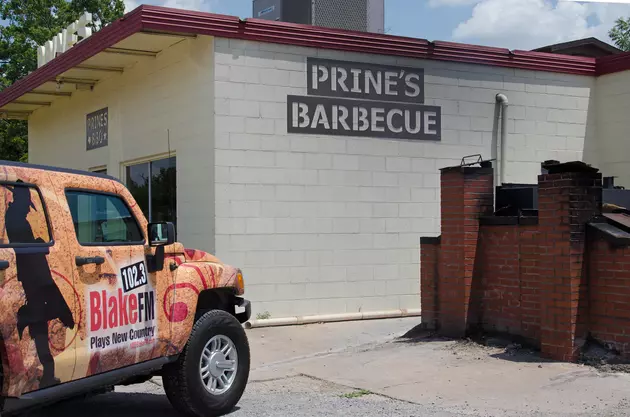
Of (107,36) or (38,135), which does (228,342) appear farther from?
(38,135)

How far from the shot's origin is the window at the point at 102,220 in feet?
18.7

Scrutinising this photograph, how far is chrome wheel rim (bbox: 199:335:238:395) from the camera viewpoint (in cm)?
661

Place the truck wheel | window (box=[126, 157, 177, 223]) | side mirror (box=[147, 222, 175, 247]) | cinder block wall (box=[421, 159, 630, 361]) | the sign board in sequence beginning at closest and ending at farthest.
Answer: side mirror (box=[147, 222, 175, 247]) < the truck wheel < cinder block wall (box=[421, 159, 630, 361]) < window (box=[126, 157, 177, 223]) < the sign board

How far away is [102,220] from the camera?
237 inches

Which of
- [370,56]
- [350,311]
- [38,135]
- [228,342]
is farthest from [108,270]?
[38,135]

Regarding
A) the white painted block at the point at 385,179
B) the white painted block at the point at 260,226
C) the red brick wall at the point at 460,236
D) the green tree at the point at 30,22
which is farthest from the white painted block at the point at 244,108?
the green tree at the point at 30,22

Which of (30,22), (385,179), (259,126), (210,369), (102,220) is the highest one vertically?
(30,22)

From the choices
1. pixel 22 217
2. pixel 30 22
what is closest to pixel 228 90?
pixel 22 217

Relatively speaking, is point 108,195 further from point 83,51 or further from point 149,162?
point 83,51

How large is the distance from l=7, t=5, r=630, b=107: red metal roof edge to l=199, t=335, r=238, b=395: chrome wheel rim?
607 cm

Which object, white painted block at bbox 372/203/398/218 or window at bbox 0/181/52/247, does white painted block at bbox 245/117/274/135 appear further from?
window at bbox 0/181/52/247

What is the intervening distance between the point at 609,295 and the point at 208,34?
6.81 metres

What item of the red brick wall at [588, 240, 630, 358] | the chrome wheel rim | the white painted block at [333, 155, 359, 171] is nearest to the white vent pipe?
the white painted block at [333, 155, 359, 171]

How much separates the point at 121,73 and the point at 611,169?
9.76 meters
